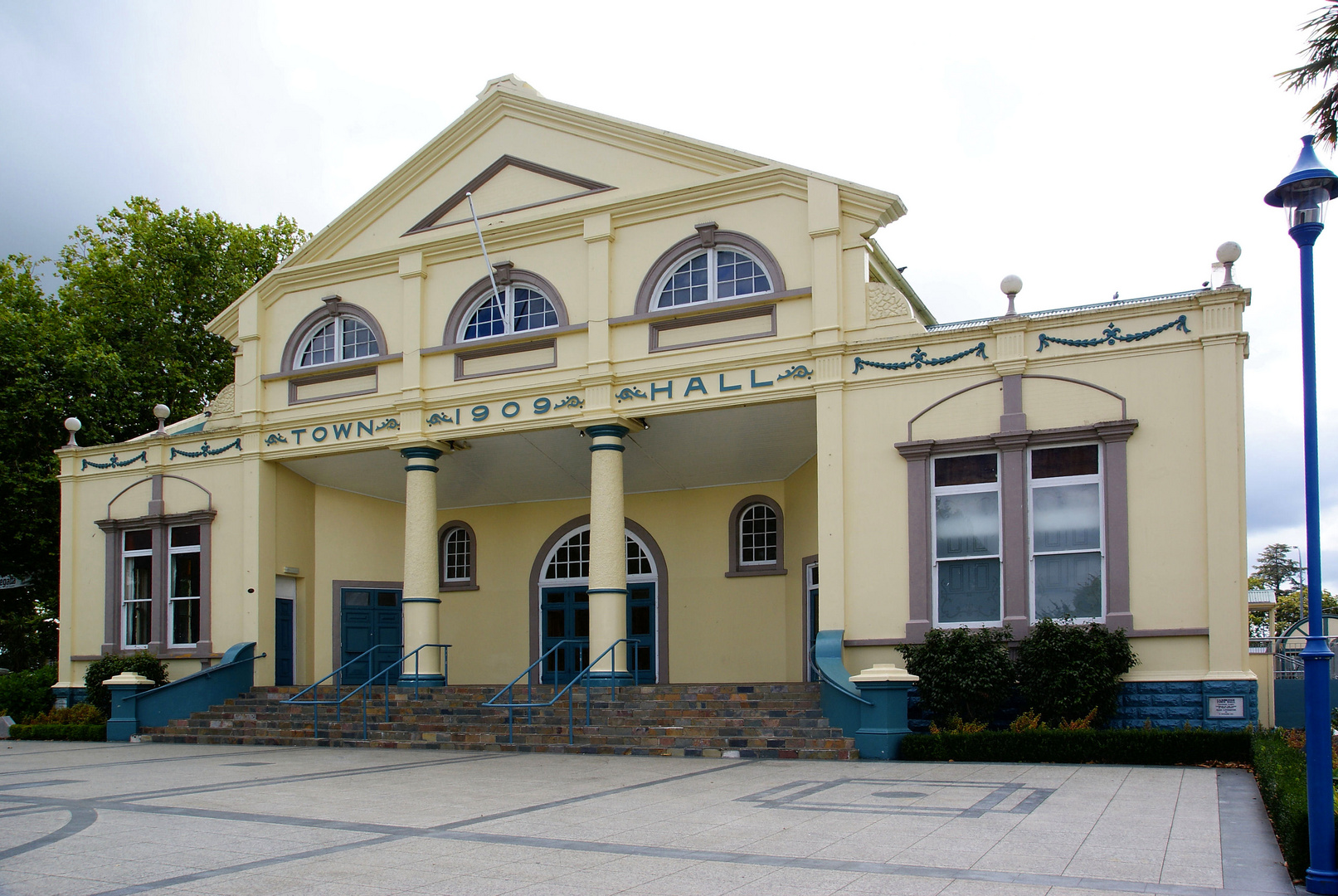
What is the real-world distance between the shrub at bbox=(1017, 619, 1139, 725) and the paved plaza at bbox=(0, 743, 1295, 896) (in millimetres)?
1444

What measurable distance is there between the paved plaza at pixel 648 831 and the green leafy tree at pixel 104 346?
14.5 metres

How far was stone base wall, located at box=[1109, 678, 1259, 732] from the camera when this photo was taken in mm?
12383

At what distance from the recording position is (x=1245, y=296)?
13.0m

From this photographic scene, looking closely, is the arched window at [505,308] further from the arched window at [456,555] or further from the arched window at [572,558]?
the arched window at [456,555]

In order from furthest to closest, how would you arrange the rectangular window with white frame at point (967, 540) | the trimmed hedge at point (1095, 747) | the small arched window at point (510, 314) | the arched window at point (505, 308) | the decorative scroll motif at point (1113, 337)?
1. the small arched window at point (510, 314)
2. the arched window at point (505, 308)
3. the rectangular window with white frame at point (967, 540)
4. the decorative scroll motif at point (1113, 337)
5. the trimmed hedge at point (1095, 747)

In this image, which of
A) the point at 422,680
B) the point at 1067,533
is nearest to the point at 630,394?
the point at 422,680

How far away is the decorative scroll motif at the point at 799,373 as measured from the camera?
1536cm

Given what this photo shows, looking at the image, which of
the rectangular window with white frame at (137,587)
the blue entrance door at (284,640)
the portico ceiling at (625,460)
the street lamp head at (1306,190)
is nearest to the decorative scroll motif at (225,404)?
the portico ceiling at (625,460)

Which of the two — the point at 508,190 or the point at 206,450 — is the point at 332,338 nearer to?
the point at 206,450

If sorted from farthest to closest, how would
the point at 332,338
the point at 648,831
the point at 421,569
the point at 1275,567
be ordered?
1. the point at 1275,567
2. the point at 332,338
3. the point at 421,569
4. the point at 648,831

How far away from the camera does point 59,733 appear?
712 inches

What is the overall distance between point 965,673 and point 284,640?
1248 centimetres

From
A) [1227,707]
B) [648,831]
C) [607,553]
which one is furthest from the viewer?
[607,553]

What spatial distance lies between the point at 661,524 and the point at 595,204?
6.30 meters
